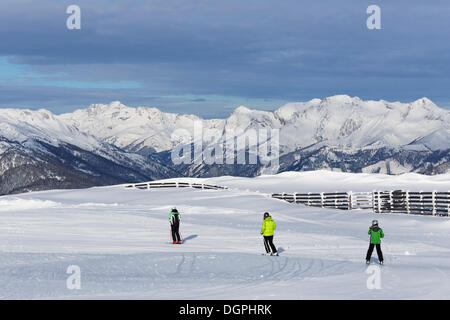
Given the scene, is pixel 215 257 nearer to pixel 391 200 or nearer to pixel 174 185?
pixel 391 200

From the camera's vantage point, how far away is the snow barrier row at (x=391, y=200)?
4550 cm

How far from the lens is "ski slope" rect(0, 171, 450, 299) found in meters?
16.4

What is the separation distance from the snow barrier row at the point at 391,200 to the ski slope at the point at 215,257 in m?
2.67

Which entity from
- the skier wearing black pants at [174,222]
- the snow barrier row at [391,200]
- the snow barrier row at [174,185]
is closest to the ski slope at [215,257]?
the skier wearing black pants at [174,222]

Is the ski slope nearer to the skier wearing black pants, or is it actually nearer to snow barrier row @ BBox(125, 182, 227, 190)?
the skier wearing black pants

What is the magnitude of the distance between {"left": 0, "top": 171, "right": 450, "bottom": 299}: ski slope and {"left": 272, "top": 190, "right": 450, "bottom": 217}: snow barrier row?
8.77 feet

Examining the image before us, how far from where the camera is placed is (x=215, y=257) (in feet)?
73.7

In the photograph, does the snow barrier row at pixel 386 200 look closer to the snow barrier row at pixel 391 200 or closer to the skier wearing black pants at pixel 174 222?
the snow barrier row at pixel 391 200

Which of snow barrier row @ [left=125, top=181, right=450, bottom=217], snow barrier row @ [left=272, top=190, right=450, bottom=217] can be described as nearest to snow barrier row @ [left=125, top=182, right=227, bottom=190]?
snow barrier row @ [left=125, top=181, right=450, bottom=217]

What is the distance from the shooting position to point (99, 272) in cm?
1914
